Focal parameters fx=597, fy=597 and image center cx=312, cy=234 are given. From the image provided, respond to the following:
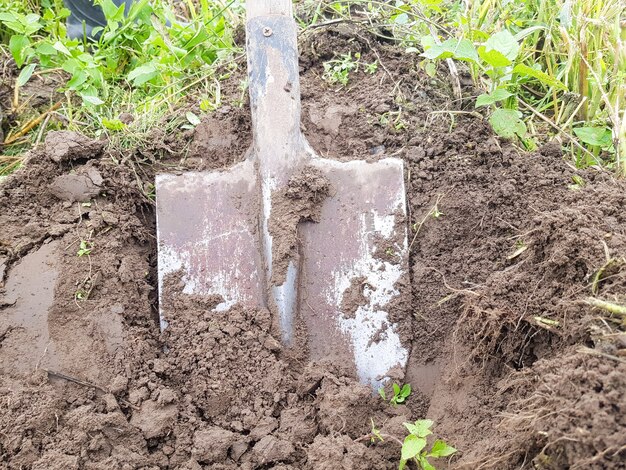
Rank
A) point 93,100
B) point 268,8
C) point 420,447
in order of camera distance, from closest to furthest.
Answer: point 420,447
point 268,8
point 93,100

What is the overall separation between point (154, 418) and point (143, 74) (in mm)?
1534

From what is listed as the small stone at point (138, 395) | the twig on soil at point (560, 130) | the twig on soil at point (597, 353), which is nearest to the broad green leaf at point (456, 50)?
the twig on soil at point (560, 130)

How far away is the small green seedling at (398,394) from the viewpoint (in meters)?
1.89

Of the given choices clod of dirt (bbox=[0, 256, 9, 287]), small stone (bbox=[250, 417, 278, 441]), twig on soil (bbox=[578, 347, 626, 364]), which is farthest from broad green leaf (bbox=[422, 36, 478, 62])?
clod of dirt (bbox=[0, 256, 9, 287])

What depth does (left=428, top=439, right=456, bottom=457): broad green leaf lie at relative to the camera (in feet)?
5.23

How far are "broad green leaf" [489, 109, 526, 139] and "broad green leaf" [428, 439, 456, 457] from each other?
1129mm

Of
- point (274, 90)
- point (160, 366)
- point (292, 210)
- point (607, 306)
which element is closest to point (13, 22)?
point (274, 90)

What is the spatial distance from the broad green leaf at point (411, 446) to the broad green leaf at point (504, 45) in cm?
125

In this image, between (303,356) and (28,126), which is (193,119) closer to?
(28,126)

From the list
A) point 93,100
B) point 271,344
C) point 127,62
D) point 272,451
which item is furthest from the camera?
point 127,62

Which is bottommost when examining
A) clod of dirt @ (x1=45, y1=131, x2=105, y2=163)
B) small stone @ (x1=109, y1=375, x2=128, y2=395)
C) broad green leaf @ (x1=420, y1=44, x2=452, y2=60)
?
small stone @ (x1=109, y1=375, x2=128, y2=395)

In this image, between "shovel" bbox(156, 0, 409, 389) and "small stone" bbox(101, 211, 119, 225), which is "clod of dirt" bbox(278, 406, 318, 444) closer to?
"shovel" bbox(156, 0, 409, 389)

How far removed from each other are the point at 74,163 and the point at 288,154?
82 cm

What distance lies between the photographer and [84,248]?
2082mm
